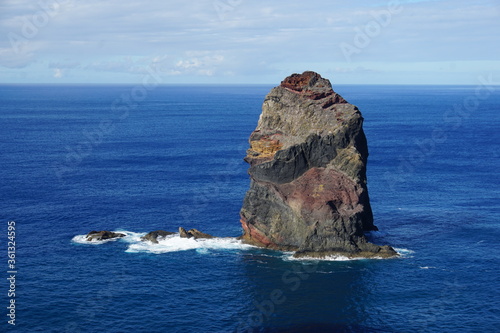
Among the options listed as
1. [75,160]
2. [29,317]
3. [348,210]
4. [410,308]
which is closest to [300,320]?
[410,308]

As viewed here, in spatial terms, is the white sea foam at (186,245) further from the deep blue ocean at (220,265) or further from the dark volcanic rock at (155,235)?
the dark volcanic rock at (155,235)

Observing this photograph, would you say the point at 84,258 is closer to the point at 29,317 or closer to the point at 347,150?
the point at 29,317

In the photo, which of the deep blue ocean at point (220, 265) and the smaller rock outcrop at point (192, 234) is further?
the smaller rock outcrop at point (192, 234)

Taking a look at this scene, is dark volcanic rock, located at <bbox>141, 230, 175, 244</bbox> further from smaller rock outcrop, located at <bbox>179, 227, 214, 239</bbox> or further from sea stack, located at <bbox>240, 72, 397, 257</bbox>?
sea stack, located at <bbox>240, 72, 397, 257</bbox>

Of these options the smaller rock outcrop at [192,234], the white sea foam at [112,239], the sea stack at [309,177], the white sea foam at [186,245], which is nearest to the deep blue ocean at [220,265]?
the white sea foam at [186,245]

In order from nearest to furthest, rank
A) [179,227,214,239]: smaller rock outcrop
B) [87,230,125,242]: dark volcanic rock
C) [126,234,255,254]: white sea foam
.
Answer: [126,234,255,254]: white sea foam → [87,230,125,242]: dark volcanic rock → [179,227,214,239]: smaller rock outcrop

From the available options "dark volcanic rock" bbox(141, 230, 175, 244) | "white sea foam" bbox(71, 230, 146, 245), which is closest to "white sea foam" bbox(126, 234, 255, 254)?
"dark volcanic rock" bbox(141, 230, 175, 244)

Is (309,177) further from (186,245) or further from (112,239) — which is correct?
(112,239)
